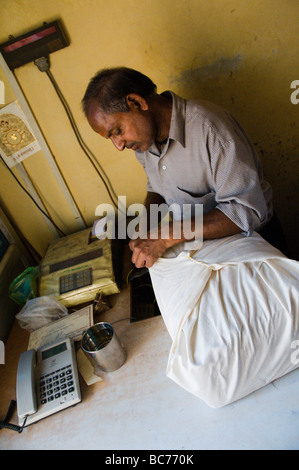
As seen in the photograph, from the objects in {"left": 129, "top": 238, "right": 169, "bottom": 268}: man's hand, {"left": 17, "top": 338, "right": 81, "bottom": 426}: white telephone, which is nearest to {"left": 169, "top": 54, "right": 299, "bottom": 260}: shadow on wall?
{"left": 129, "top": 238, "right": 169, "bottom": 268}: man's hand

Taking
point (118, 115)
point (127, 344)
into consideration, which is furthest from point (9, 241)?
point (118, 115)

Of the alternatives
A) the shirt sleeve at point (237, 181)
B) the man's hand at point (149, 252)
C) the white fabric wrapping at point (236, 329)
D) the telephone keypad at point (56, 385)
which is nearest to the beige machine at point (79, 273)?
the man's hand at point (149, 252)

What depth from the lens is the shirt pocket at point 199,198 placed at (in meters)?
1.16

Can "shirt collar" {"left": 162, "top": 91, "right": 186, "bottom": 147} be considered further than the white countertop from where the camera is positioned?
Yes

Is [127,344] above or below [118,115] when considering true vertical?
below

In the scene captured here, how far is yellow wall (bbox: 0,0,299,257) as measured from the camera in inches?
48.3

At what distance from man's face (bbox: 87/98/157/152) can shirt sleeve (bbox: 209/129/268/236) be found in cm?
21

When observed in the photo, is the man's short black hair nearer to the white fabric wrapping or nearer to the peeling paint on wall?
the peeling paint on wall

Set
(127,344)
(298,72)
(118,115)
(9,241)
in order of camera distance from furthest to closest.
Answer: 1. (9,241)
2. (298,72)
3. (127,344)
4. (118,115)

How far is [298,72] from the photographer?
1360 millimetres

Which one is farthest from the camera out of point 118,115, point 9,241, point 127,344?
point 9,241
